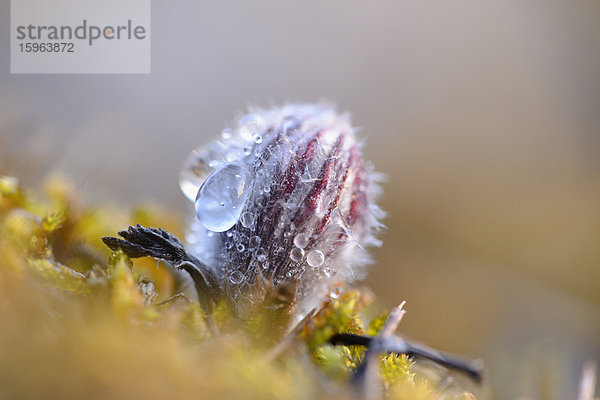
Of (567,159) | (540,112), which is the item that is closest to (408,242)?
(567,159)

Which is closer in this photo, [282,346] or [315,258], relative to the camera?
[282,346]

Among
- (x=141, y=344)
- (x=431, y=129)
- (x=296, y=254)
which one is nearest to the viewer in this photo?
(x=141, y=344)

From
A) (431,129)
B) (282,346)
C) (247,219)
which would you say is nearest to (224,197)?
(247,219)

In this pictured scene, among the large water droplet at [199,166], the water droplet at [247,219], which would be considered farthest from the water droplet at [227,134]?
the water droplet at [247,219]

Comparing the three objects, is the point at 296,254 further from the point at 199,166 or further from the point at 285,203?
the point at 199,166

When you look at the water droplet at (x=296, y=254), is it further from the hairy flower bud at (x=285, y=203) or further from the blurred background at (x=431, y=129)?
the blurred background at (x=431, y=129)

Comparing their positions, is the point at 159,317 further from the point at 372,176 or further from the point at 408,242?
the point at 408,242

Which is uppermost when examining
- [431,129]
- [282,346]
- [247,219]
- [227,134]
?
[431,129]
